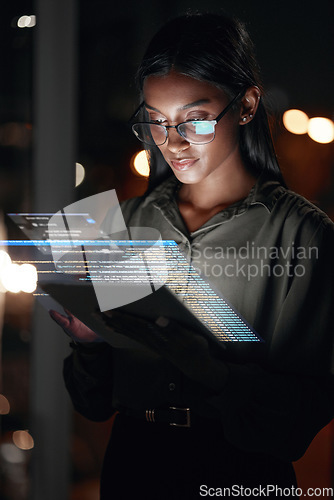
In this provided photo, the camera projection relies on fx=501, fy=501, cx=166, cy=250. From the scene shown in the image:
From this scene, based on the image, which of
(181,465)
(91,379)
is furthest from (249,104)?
(181,465)

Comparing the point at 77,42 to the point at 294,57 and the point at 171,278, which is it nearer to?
the point at 294,57

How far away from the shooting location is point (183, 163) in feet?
4.87

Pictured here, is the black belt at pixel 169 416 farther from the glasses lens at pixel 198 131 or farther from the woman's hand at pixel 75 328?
the glasses lens at pixel 198 131

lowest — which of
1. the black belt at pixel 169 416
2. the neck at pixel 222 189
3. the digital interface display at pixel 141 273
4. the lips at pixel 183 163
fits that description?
the black belt at pixel 169 416

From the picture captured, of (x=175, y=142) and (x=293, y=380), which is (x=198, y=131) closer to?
(x=175, y=142)

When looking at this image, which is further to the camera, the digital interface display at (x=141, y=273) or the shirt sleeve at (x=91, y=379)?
the shirt sleeve at (x=91, y=379)

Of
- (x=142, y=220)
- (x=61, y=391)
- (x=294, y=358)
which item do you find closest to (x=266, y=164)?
(x=142, y=220)

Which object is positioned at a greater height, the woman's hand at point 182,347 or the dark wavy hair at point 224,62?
the dark wavy hair at point 224,62

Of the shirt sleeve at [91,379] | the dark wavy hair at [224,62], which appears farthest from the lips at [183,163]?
the shirt sleeve at [91,379]

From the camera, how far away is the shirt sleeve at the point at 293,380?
4.58ft

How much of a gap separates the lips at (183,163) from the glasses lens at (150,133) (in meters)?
0.07

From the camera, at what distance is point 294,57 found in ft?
4.72

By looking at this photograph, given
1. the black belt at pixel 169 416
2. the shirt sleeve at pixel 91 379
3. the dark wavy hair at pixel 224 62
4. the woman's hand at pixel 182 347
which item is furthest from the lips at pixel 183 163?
the black belt at pixel 169 416

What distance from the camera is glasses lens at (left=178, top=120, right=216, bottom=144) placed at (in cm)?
143
